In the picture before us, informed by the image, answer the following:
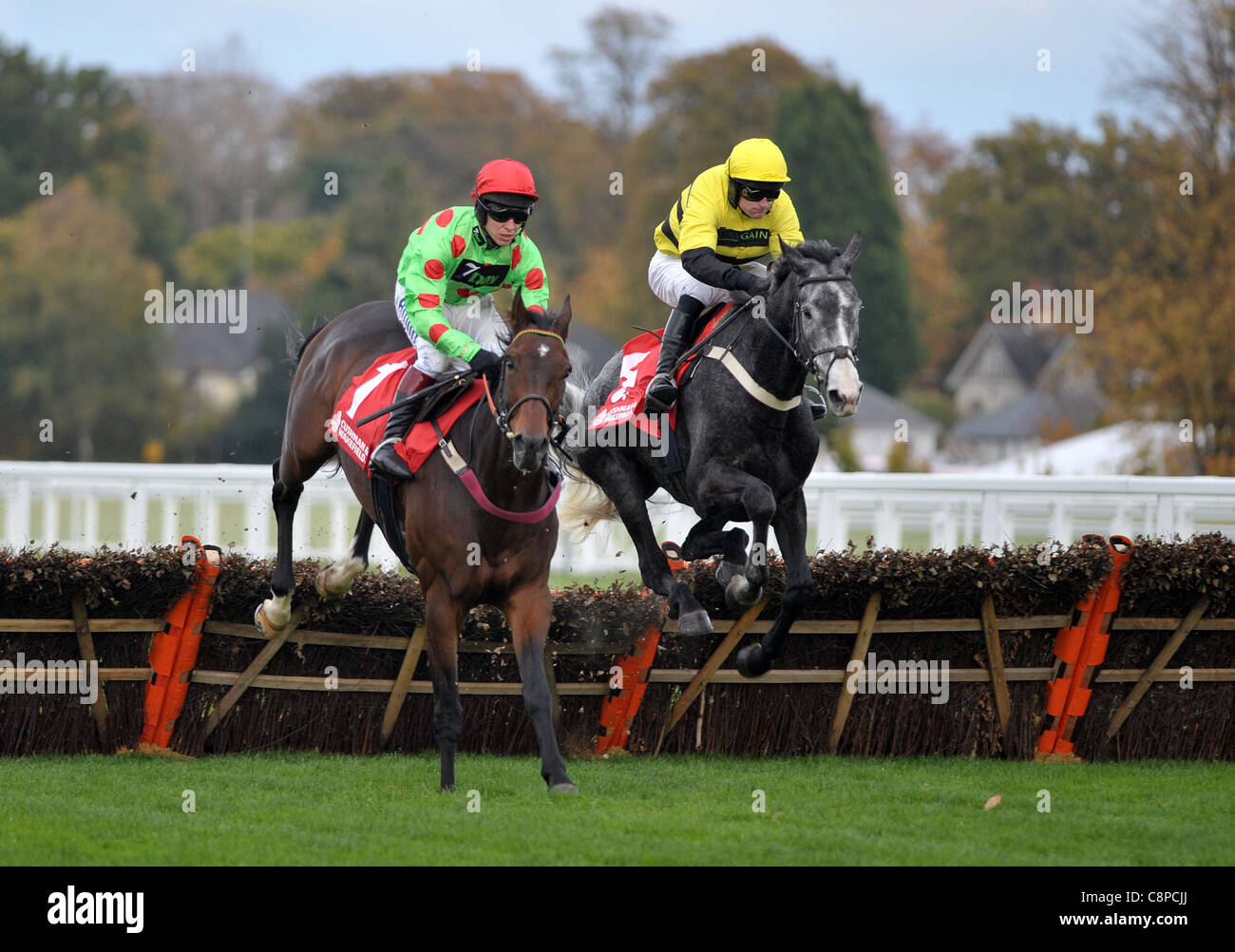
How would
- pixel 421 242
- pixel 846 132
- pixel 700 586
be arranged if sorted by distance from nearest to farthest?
1. pixel 421 242
2. pixel 700 586
3. pixel 846 132

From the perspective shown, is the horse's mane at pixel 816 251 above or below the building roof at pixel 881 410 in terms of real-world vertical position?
below

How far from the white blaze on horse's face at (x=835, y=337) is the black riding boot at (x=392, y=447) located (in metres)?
1.73

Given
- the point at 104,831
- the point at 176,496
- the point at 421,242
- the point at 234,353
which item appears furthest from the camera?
the point at 234,353

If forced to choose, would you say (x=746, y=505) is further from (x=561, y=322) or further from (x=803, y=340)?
(x=561, y=322)

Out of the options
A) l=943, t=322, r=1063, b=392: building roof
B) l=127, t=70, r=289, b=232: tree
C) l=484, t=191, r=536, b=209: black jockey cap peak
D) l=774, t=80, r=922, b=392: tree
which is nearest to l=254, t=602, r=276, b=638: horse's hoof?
l=484, t=191, r=536, b=209: black jockey cap peak

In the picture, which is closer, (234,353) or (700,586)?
(700,586)

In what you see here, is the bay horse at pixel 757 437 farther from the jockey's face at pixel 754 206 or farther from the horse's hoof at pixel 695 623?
the jockey's face at pixel 754 206

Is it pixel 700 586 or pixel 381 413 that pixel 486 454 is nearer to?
pixel 381 413

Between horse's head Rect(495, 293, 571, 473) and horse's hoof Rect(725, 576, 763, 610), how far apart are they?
4.32 ft

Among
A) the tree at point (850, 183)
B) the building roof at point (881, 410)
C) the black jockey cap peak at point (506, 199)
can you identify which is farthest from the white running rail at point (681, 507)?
the building roof at point (881, 410)

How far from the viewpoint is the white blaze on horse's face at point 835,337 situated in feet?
18.2

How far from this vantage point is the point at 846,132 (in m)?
38.9

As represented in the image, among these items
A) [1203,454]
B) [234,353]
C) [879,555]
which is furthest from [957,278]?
[879,555]

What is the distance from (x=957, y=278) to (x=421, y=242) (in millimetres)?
44072
